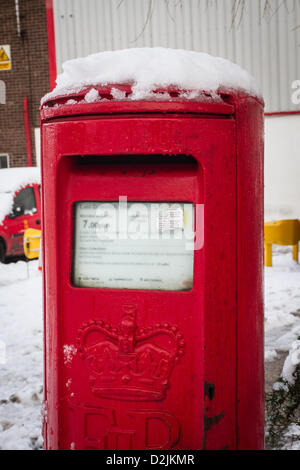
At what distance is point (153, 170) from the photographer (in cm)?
149

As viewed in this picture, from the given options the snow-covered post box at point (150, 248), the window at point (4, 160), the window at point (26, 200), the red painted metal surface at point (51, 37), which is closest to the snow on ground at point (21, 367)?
the snow-covered post box at point (150, 248)

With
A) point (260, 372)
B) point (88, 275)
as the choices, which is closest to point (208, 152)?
point (88, 275)

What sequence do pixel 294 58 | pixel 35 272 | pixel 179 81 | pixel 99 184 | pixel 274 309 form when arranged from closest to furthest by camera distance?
pixel 179 81 → pixel 99 184 → pixel 274 309 → pixel 35 272 → pixel 294 58

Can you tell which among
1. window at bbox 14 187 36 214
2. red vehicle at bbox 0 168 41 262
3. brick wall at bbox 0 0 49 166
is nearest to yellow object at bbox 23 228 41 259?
red vehicle at bbox 0 168 41 262

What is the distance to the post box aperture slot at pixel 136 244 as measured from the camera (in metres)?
1.50

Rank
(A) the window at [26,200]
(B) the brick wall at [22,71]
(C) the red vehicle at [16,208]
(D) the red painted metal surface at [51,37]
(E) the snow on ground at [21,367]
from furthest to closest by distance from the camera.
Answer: (B) the brick wall at [22,71] < (D) the red painted metal surface at [51,37] < (A) the window at [26,200] < (C) the red vehicle at [16,208] < (E) the snow on ground at [21,367]

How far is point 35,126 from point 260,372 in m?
11.9

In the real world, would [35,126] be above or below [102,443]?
above

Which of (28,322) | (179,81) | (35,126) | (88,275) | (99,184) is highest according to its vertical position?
(35,126)

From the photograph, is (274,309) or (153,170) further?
(274,309)

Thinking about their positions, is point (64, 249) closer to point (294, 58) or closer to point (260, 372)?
point (260, 372)

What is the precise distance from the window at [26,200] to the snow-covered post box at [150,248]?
746 centimetres

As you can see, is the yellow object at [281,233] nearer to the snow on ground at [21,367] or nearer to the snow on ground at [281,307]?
the snow on ground at [281,307]

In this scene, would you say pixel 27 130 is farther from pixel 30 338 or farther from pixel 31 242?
pixel 30 338
